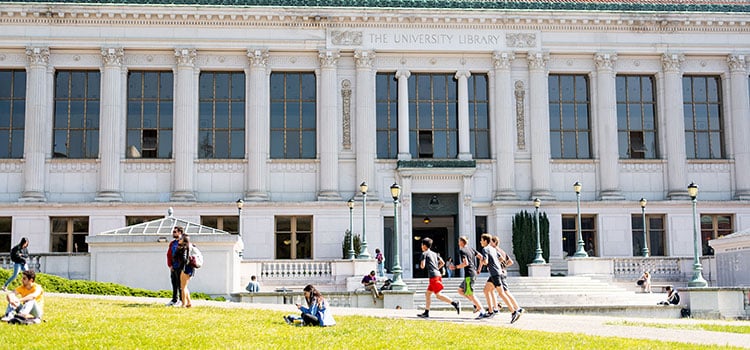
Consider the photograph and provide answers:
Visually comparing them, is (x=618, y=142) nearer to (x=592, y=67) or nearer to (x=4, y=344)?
(x=592, y=67)

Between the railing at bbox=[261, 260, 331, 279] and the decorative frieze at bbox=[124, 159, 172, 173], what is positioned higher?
the decorative frieze at bbox=[124, 159, 172, 173]

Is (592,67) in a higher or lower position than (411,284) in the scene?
higher

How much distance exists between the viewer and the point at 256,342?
17.3 m

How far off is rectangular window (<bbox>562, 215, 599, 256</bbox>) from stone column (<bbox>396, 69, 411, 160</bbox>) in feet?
29.7

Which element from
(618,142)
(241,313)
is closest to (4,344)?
(241,313)

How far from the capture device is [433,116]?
169 feet

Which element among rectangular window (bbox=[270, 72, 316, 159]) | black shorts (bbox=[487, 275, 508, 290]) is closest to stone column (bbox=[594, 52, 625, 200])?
rectangular window (bbox=[270, 72, 316, 159])

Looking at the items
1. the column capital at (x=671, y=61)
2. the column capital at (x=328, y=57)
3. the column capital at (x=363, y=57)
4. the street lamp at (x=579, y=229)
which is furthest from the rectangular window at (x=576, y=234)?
the column capital at (x=328, y=57)

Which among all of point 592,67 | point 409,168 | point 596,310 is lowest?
point 596,310

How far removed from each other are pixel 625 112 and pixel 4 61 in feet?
107

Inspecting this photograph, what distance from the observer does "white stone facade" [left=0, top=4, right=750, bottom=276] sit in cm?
4941

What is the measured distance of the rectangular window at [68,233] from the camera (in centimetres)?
4856

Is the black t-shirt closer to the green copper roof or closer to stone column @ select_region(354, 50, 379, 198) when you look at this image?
stone column @ select_region(354, 50, 379, 198)

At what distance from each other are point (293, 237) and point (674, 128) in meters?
20.9
